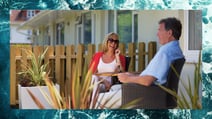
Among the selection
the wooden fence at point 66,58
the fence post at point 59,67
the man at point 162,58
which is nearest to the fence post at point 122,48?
the wooden fence at point 66,58

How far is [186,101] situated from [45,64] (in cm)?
225

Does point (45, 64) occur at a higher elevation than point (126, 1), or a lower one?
lower

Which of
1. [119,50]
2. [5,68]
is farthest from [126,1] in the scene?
[5,68]

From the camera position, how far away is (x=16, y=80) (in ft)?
27.2

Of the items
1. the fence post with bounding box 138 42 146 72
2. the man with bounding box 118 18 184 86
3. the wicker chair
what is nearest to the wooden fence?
the fence post with bounding box 138 42 146 72

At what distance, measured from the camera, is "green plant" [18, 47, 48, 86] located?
8.28 metres

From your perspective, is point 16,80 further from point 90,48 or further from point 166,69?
point 166,69

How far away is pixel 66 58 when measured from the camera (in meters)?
8.29

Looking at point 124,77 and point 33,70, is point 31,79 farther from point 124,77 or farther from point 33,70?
point 124,77

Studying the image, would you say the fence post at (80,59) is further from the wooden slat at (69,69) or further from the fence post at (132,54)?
the fence post at (132,54)

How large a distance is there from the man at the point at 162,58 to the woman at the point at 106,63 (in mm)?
173

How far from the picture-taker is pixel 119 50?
8289 mm

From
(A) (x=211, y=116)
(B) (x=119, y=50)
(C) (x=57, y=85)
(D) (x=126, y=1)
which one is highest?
(D) (x=126, y=1)

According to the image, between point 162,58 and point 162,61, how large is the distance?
46 mm
